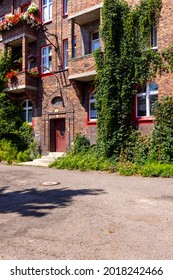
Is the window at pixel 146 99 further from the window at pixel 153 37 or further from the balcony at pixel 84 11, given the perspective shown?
the balcony at pixel 84 11

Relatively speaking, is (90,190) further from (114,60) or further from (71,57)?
(71,57)

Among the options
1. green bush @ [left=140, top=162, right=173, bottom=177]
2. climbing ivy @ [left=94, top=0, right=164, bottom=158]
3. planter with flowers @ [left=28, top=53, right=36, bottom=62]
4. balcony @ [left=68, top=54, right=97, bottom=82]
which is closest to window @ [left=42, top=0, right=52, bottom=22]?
planter with flowers @ [left=28, top=53, right=36, bottom=62]

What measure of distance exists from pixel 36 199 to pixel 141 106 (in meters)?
8.50

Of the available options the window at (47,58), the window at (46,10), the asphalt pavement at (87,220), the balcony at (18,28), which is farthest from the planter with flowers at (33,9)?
the asphalt pavement at (87,220)

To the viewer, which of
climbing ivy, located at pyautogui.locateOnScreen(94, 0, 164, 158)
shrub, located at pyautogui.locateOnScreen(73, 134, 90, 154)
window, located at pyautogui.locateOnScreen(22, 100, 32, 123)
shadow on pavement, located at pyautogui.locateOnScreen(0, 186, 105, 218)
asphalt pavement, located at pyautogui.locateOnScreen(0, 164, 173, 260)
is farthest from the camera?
window, located at pyautogui.locateOnScreen(22, 100, 32, 123)

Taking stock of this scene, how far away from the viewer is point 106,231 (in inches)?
194

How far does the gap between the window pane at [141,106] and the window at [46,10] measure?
9.63 meters

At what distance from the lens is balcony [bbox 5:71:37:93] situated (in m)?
18.4

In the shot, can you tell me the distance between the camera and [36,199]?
7.44m

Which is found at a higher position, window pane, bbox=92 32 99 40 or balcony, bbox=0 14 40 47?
balcony, bbox=0 14 40 47

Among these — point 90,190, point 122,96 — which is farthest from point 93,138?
point 90,190

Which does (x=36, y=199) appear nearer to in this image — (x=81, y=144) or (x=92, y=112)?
(x=81, y=144)

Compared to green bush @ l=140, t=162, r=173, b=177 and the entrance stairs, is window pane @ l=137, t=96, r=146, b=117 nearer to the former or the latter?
green bush @ l=140, t=162, r=173, b=177

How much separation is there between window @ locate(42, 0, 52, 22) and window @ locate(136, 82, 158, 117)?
9.55 metres
